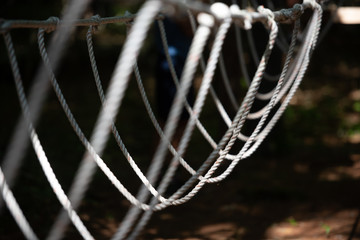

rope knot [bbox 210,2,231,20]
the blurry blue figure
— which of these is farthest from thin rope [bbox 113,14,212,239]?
the blurry blue figure

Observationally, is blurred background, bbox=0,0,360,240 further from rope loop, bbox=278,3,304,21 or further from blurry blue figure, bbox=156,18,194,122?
rope loop, bbox=278,3,304,21

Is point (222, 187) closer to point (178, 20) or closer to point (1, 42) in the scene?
point (178, 20)

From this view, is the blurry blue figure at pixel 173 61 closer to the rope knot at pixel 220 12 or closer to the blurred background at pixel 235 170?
the blurred background at pixel 235 170

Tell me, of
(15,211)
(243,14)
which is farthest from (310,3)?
(15,211)

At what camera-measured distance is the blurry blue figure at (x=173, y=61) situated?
2295mm

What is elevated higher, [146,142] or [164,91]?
[164,91]

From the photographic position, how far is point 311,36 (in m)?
1.43

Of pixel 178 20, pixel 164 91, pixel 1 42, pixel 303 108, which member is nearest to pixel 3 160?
pixel 164 91

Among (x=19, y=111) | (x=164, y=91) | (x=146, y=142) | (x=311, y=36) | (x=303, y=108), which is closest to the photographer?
(x=311, y=36)

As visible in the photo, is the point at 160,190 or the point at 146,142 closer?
the point at 160,190

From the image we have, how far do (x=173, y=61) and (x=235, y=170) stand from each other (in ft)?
2.59

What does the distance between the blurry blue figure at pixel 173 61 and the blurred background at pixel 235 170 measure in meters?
0.03

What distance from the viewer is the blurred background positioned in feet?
6.98

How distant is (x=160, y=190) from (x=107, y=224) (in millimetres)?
1336
